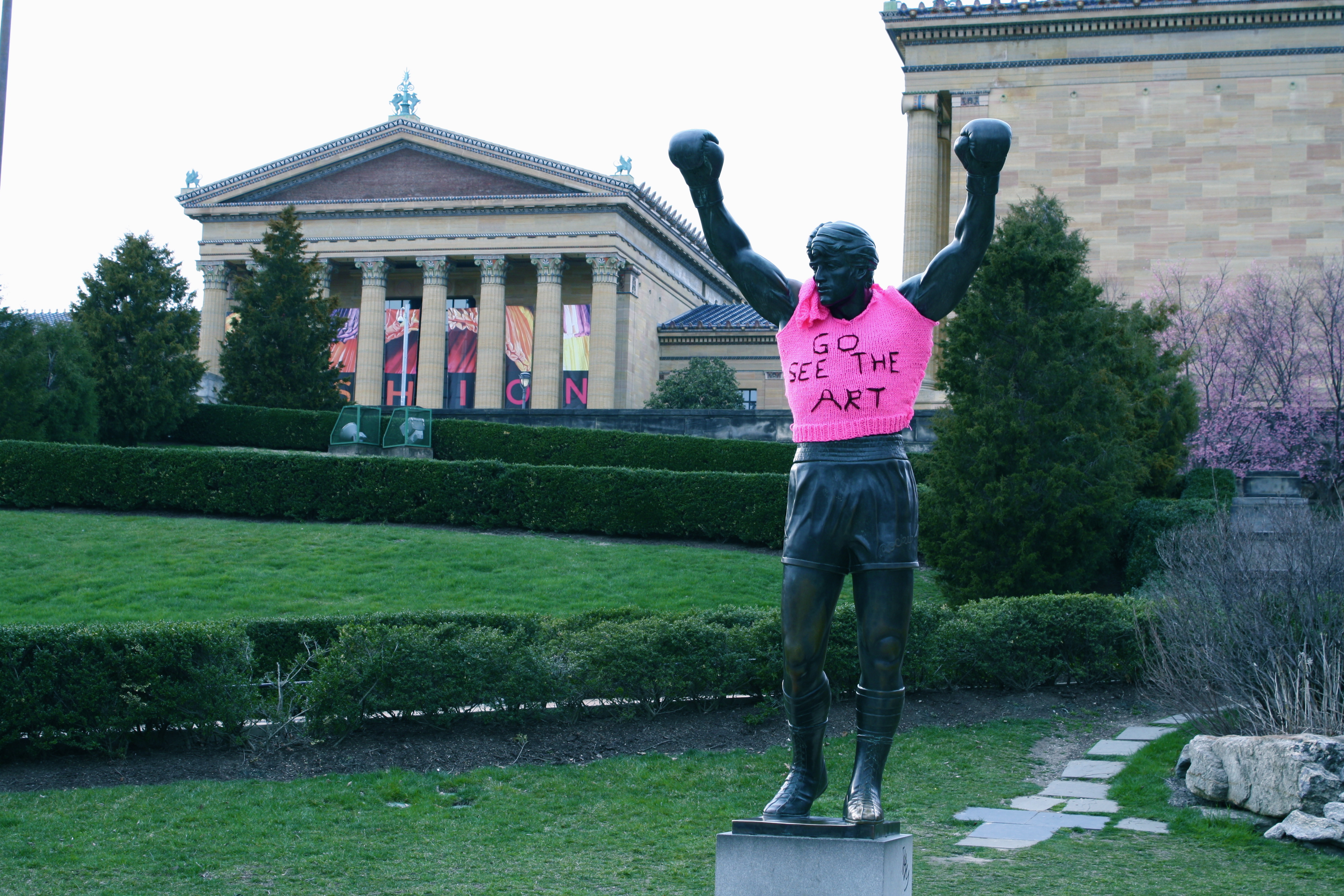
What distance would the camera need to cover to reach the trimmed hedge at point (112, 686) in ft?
33.0

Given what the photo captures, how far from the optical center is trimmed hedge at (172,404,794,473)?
2875 centimetres

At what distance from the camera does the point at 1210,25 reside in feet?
128

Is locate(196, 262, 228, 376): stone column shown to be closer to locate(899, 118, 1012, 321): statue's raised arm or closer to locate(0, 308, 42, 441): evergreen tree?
locate(0, 308, 42, 441): evergreen tree

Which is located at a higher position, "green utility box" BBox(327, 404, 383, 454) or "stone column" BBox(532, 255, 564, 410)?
"stone column" BBox(532, 255, 564, 410)

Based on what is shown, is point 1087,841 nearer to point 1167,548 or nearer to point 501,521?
point 1167,548

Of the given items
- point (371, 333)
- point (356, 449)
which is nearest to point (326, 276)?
point (371, 333)

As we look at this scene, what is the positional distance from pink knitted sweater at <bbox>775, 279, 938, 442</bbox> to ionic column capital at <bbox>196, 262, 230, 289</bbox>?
52283mm

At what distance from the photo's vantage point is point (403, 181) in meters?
52.2

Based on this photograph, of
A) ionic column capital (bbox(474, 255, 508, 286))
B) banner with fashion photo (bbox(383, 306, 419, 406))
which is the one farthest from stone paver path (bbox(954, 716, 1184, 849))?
banner with fashion photo (bbox(383, 306, 419, 406))

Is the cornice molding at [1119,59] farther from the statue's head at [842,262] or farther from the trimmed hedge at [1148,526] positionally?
the statue's head at [842,262]

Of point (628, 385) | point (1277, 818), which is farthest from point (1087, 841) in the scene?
point (628, 385)

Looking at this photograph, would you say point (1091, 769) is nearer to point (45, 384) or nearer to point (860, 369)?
point (860, 369)

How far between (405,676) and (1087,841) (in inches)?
227

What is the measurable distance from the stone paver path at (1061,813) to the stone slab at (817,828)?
3.50 m
